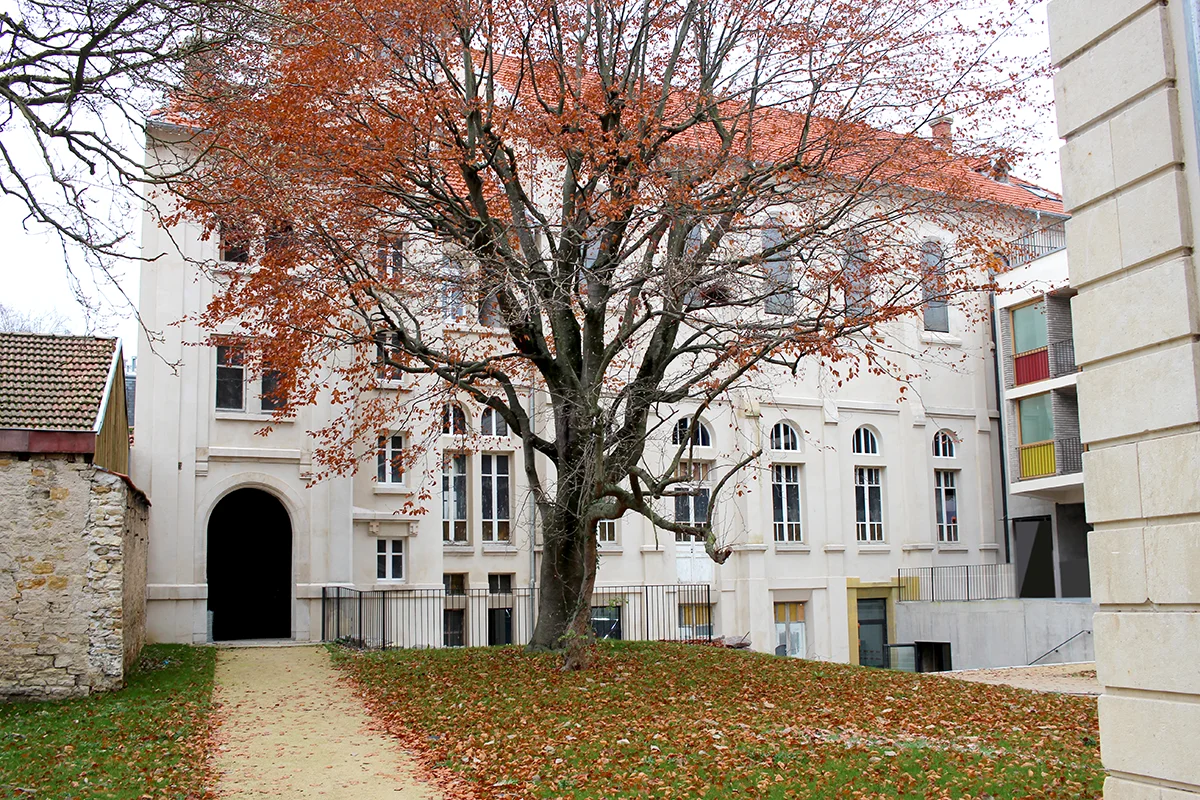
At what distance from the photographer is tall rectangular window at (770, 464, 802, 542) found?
31.3 metres

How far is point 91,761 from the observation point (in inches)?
436

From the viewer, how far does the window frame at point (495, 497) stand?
27.6 metres

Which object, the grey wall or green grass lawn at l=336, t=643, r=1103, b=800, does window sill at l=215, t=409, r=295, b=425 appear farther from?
the grey wall

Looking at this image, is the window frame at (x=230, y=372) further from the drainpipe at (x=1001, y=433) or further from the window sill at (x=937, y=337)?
the drainpipe at (x=1001, y=433)

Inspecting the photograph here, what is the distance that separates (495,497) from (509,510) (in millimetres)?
506

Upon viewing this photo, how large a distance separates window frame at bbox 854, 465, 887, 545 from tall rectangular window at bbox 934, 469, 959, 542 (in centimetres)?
195

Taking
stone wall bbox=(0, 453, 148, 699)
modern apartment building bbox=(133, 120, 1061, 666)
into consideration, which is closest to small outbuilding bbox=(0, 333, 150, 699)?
stone wall bbox=(0, 453, 148, 699)

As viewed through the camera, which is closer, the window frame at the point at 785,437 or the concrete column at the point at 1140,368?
the concrete column at the point at 1140,368

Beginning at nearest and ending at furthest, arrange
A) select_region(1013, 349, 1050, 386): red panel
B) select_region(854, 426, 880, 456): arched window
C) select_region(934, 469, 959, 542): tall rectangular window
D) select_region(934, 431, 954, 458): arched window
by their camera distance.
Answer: select_region(1013, 349, 1050, 386): red panel, select_region(854, 426, 880, 456): arched window, select_region(934, 469, 959, 542): tall rectangular window, select_region(934, 431, 954, 458): arched window

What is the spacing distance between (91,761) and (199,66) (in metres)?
7.34

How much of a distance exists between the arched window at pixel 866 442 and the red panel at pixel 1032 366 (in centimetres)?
441

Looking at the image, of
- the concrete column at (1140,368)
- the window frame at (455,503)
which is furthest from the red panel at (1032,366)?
the concrete column at (1140,368)

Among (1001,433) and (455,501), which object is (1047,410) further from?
(455,501)

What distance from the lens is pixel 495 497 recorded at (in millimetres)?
27859
